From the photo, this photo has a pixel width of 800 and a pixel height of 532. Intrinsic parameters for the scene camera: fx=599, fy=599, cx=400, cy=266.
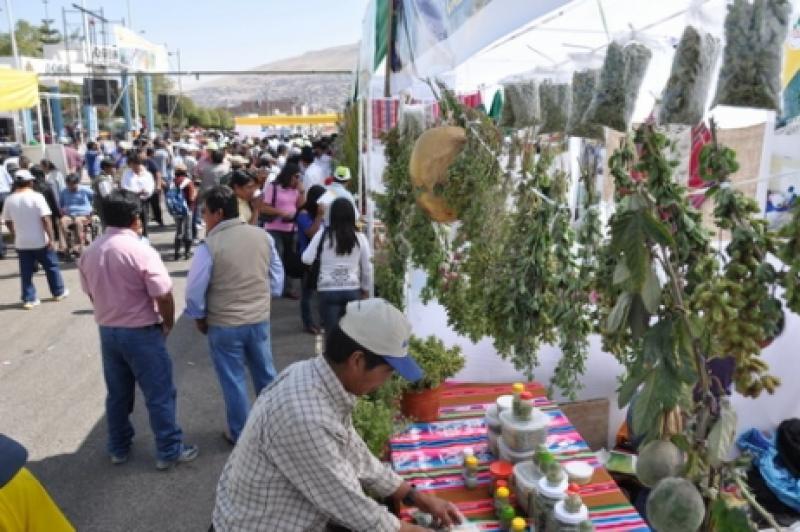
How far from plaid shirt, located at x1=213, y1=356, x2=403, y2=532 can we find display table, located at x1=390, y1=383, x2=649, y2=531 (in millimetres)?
550

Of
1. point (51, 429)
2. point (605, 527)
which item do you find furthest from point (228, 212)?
point (605, 527)

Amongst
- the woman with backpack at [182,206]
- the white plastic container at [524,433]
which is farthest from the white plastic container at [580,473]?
the woman with backpack at [182,206]

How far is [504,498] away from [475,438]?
625 millimetres

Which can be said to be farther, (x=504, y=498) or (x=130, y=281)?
(x=130, y=281)

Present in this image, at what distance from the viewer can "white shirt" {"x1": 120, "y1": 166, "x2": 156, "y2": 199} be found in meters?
10.0

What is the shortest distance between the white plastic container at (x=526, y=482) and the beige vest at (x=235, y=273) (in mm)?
2157

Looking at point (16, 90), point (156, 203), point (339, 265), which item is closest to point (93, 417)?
point (339, 265)

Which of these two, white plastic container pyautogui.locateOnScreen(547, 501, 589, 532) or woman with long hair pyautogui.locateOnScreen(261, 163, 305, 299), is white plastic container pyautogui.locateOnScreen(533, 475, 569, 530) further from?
woman with long hair pyautogui.locateOnScreen(261, 163, 305, 299)

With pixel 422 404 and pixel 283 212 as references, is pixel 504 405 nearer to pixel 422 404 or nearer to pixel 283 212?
pixel 422 404

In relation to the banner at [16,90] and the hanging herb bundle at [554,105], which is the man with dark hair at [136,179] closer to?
the banner at [16,90]

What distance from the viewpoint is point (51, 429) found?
4.66m

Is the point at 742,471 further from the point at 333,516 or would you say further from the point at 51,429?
the point at 51,429

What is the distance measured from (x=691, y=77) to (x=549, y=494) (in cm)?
155

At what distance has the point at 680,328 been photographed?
1159mm
